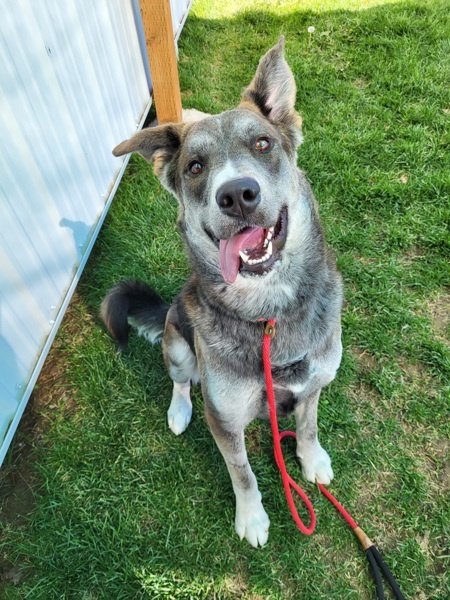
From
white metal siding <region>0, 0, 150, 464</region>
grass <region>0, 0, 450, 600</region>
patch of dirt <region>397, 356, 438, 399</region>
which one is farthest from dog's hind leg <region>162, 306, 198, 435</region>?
patch of dirt <region>397, 356, 438, 399</region>

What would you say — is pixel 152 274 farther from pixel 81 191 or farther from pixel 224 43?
pixel 224 43

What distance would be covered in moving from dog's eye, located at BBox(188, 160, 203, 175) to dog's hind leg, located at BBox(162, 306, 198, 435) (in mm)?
1049

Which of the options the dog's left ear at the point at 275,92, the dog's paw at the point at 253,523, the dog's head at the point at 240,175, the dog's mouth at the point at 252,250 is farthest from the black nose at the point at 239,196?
the dog's paw at the point at 253,523

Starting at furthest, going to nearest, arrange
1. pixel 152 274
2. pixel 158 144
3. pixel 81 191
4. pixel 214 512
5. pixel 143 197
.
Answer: pixel 143 197 → pixel 152 274 → pixel 81 191 → pixel 214 512 → pixel 158 144

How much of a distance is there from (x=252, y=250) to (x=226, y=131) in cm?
67

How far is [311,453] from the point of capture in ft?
10.3

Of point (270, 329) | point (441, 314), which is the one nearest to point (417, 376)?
point (441, 314)

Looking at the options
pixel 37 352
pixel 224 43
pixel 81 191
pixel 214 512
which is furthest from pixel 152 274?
pixel 224 43

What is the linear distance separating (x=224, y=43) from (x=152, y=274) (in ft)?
13.4

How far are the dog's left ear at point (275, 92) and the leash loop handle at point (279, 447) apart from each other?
3.94 feet

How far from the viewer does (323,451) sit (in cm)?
321

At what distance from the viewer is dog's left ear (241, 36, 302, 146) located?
2.56 metres

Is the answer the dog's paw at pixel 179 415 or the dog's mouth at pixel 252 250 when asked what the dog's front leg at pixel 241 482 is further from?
the dog's mouth at pixel 252 250

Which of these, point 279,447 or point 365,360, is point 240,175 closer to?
point 279,447
